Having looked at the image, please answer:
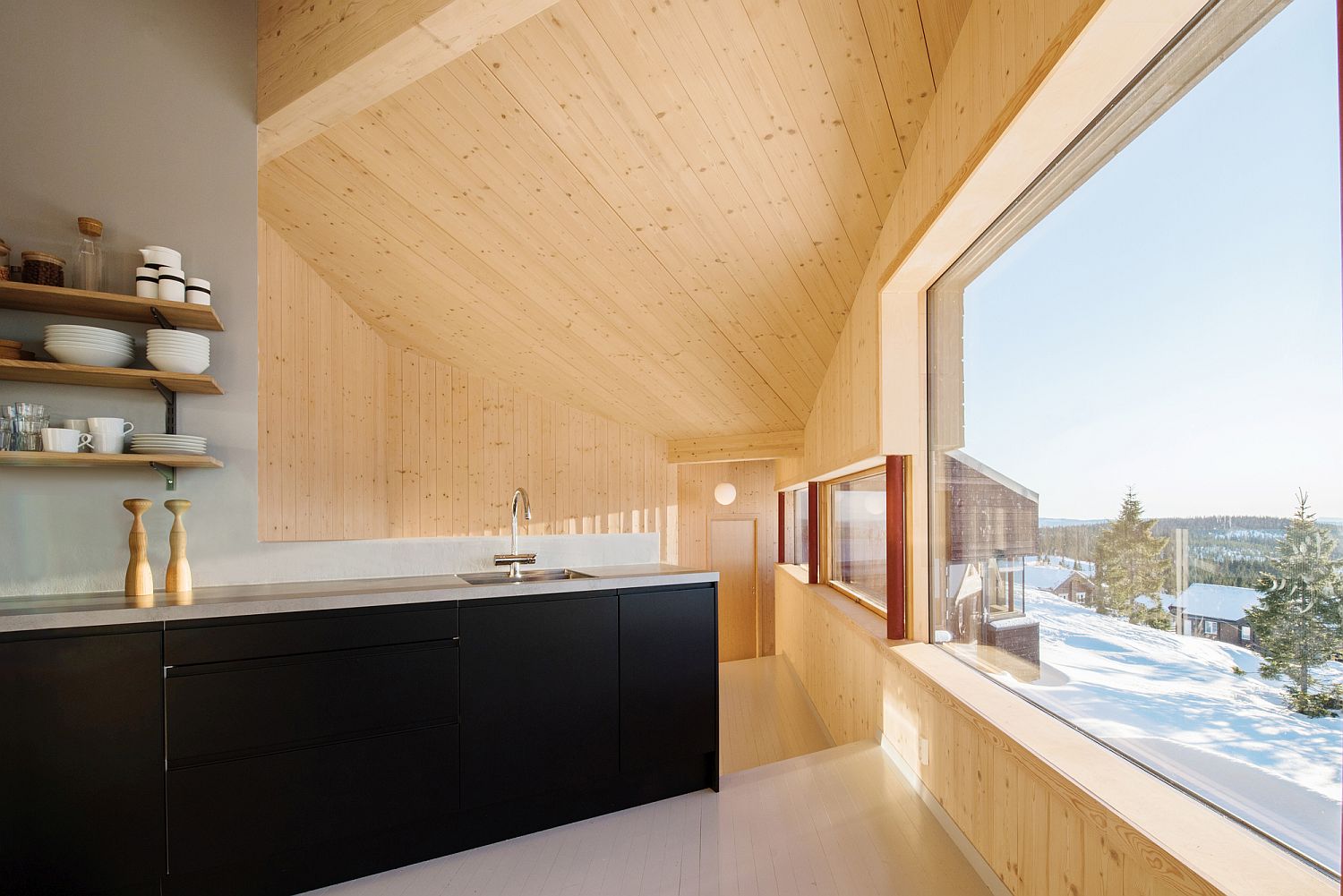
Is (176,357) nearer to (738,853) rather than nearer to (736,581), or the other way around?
(738,853)

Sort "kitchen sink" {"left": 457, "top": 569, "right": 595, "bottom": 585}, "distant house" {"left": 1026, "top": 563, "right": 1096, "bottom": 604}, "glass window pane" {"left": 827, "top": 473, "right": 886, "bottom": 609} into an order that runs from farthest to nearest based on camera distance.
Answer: "glass window pane" {"left": 827, "top": 473, "right": 886, "bottom": 609} < "kitchen sink" {"left": 457, "top": 569, "right": 595, "bottom": 585} < "distant house" {"left": 1026, "top": 563, "right": 1096, "bottom": 604}

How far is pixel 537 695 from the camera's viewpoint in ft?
8.02

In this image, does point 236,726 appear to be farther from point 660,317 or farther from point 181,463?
point 660,317

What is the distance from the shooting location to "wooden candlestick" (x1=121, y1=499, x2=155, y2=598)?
2.17 meters

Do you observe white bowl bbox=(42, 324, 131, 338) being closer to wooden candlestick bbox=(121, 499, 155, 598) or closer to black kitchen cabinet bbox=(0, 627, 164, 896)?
wooden candlestick bbox=(121, 499, 155, 598)

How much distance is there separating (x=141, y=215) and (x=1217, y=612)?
3413 millimetres

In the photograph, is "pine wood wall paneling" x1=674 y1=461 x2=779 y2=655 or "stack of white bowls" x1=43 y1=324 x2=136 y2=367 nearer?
"stack of white bowls" x1=43 y1=324 x2=136 y2=367

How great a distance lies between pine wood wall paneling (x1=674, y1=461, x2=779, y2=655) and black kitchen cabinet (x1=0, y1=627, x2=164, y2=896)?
575cm

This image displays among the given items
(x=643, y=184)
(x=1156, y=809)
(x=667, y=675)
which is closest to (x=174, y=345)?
(x=643, y=184)

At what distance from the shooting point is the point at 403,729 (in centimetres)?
224

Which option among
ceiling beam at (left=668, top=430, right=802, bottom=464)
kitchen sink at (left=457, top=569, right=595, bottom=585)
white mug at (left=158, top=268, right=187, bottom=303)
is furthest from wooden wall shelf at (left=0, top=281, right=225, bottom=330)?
ceiling beam at (left=668, top=430, right=802, bottom=464)

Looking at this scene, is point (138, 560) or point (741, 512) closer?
point (138, 560)

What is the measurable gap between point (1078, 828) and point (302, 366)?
4.83 m

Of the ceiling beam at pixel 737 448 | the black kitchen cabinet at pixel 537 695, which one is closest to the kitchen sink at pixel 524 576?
the black kitchen cabinet at pixel 537 695
